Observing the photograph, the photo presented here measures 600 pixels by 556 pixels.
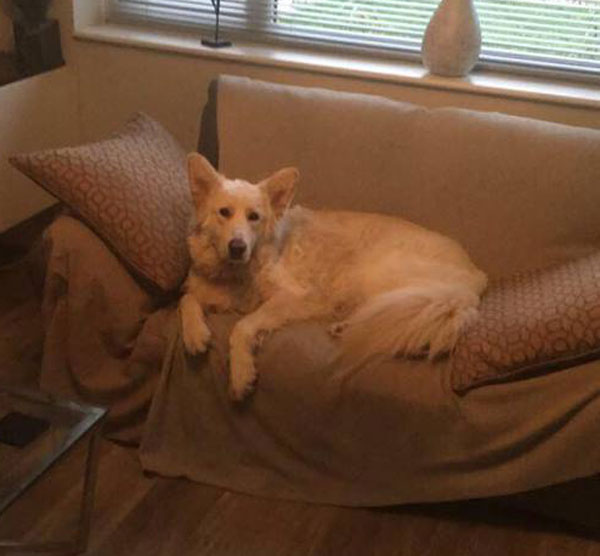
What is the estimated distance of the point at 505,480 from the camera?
6.48 ft

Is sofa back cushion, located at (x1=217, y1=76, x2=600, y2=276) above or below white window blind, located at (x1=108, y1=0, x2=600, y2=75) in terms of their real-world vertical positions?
below

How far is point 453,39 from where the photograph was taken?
270 centimetres

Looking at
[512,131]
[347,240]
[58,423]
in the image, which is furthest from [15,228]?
[512,131]

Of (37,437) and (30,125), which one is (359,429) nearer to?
(37,437)

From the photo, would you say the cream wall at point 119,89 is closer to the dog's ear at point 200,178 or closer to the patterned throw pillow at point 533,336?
the dog's ear at point 200,178

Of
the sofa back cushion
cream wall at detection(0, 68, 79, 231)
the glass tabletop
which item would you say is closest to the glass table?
the glass tabletop

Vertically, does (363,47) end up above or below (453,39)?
below

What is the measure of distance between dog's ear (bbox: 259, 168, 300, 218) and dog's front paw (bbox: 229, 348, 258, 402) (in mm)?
446

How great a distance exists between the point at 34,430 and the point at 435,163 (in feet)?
4.70

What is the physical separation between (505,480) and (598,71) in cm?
161

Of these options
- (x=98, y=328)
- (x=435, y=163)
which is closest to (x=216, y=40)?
(x=435, y=163)

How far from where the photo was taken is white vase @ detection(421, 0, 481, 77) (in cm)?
268

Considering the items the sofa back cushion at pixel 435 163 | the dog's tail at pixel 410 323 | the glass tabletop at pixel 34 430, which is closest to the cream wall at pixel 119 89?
the sofa back cushion at pixel 435 163

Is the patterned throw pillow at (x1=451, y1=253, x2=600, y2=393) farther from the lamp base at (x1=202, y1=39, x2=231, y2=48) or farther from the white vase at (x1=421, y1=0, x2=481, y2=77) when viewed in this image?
the lamp base at (x1=202, y1=39, x2=231, y2=48)
